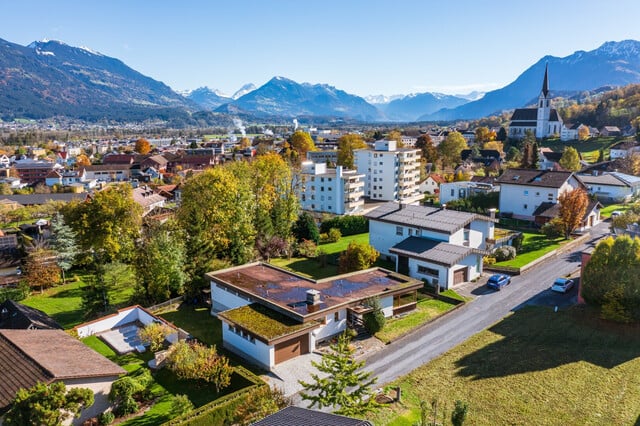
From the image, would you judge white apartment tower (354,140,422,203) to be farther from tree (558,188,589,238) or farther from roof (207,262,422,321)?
roof (207,262,422,321)

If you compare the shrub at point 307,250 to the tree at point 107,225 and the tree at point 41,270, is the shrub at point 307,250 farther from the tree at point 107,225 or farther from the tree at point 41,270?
the tree at point 41,270

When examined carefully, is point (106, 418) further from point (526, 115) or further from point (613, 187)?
point (526, 115)

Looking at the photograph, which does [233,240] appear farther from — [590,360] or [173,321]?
[590,360]

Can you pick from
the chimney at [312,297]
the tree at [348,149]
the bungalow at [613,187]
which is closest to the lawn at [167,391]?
the chimney at [312,297]

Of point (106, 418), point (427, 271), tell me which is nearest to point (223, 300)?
point (106, 418)

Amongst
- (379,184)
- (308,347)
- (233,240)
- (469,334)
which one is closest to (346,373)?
(308,347)

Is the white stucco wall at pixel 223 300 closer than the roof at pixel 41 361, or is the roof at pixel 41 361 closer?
the roof at pixel 41 361

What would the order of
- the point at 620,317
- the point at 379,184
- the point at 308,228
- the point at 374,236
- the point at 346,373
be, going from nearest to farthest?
the point at 346,373, the point at 620,317, the point at 374,236, the point at 308,228, the point at 379,184
